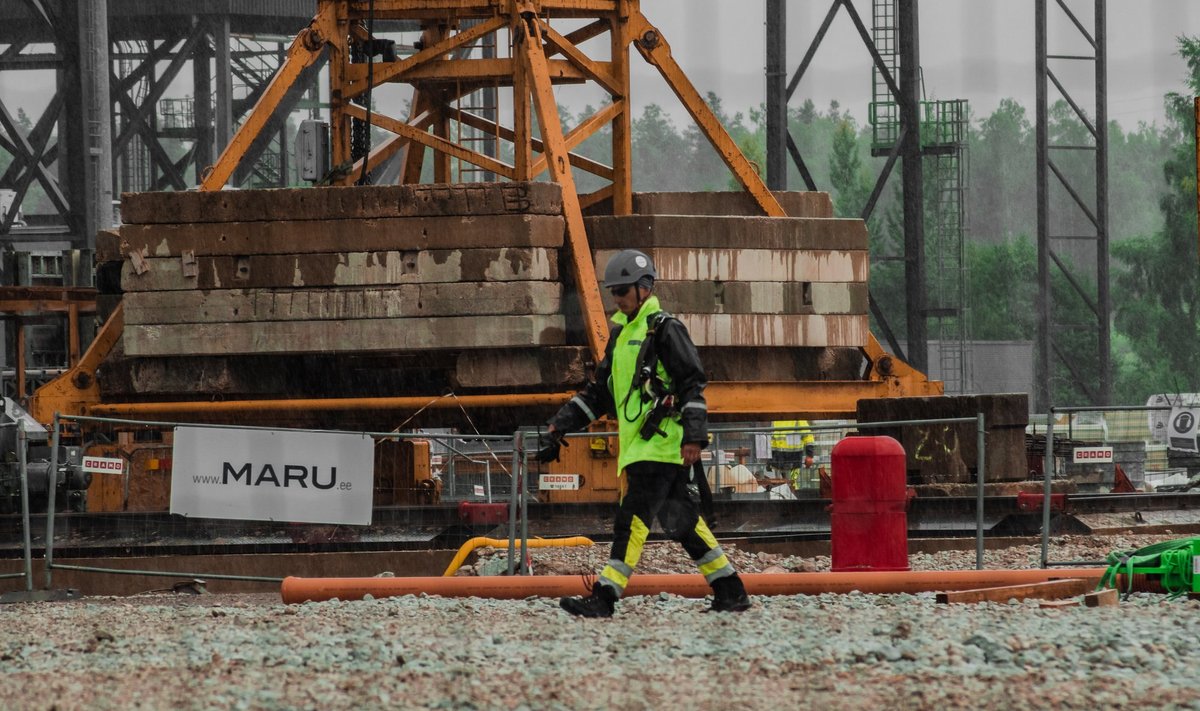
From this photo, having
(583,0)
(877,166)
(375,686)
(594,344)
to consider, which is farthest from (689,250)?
(877,166)

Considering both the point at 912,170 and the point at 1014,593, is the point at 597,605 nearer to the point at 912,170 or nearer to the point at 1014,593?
the point at 1014,593

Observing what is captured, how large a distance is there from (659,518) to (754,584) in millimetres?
1396

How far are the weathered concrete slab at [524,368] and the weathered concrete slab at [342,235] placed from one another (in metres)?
1.05

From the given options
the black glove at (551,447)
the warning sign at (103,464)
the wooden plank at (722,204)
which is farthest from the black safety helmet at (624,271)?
the wooden plank at (722,204)

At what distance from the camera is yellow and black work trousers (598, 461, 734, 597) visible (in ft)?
28.2

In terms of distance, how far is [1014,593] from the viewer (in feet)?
30.5

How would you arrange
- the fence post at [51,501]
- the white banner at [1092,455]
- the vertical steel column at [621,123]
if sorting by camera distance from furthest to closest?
the vertical steel column at [621,123], the white banner at [1092,455], the fence post at [51,501]

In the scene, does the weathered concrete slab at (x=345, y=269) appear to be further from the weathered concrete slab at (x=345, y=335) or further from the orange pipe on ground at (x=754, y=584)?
the orange pipe on ground at (x=754, y=584)

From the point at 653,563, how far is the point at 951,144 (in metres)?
23.8

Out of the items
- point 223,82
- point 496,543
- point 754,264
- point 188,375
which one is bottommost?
point 496,543

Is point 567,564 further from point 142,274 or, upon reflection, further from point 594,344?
point 142,274

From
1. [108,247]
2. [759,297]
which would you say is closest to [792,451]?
[759,297]

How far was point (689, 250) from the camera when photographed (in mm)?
16266

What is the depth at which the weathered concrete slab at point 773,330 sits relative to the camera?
16.4 meters
